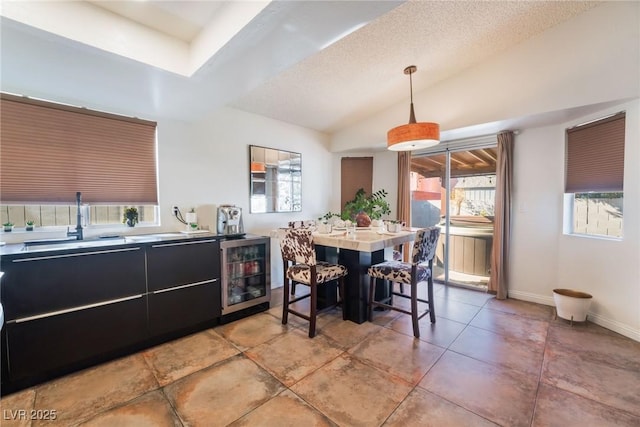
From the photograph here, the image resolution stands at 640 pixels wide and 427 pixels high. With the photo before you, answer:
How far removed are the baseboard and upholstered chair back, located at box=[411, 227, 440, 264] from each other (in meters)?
1.75

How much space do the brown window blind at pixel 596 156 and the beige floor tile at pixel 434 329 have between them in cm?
206

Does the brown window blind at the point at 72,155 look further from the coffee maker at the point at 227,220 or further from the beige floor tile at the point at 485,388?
the beige floor tile at the point at 485,388

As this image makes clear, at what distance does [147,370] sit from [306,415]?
4.36 ft

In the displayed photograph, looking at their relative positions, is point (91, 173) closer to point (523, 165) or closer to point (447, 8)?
point (447, 8)

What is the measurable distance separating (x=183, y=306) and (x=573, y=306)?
3.91 meters

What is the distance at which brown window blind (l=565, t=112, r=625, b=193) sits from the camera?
103 inches

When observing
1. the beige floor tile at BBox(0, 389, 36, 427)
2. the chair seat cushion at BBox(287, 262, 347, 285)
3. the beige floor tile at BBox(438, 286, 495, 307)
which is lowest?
the beige floor tile at BBox(0, 389, 36, 427)

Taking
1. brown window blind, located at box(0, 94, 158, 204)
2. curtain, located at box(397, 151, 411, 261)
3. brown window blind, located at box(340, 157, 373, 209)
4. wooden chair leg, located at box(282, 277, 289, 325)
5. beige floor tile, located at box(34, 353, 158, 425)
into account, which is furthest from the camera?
brown window blind, located at box(340, 157, 373, 209)

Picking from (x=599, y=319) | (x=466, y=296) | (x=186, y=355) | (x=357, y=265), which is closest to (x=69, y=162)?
(x=186, y=355)

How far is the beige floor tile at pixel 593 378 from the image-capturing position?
173cm

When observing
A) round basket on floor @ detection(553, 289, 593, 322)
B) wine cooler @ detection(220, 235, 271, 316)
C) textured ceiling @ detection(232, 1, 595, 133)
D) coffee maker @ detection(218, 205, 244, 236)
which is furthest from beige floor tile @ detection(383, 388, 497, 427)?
textured ceiling @ detection(232, 1, 595, 133)

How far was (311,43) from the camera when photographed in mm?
1756

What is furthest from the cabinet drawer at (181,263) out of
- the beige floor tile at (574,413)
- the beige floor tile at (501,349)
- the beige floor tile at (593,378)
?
the beige floor tile at (593,378)

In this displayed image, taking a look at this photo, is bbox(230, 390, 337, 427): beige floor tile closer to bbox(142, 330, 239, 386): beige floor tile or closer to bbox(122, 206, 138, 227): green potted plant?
bbox(142, 330, 239, 386): beige floor tile
